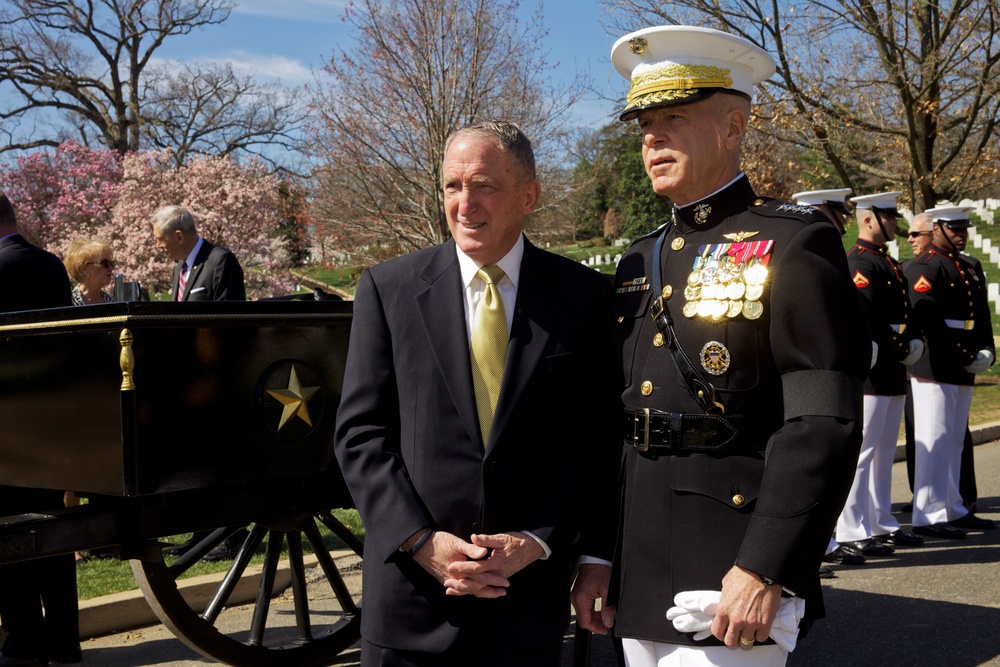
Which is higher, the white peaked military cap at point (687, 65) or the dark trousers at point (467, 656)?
the white peaked military cap at point (687, 65)

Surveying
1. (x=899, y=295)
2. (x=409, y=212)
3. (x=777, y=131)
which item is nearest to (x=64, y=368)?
(x=899, y=295)

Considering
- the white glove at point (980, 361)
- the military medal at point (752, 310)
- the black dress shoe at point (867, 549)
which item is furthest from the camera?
the white glove at point (980, 361)

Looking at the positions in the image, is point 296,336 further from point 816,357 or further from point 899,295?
point 899,295

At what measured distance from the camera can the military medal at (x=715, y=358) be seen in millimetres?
2250

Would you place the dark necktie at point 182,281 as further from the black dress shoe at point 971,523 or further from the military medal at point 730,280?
the black dress shoe at point 971,523

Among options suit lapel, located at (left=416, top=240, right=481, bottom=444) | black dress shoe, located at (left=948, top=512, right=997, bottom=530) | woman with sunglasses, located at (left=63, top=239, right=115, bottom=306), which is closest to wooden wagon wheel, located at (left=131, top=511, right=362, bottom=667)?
suit lapel, located at (left=416, top=240, right=481, bottom=444)

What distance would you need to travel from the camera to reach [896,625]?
195 inches

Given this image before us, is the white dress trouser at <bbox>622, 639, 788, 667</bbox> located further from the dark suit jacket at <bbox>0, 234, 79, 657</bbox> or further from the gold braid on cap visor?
the dark suit jacket at <bbox>0, 234, 79, 657</bbox>

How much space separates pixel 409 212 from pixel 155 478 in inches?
448

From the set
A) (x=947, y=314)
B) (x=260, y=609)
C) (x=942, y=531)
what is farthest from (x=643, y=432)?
(x=947, y=314)

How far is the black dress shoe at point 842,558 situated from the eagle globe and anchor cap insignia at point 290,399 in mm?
3827

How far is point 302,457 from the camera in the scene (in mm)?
3750

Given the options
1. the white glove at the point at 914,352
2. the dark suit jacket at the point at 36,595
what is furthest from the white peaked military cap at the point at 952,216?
the dark suit jacket at the point at 36,595

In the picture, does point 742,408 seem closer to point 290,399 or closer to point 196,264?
point 290,399
